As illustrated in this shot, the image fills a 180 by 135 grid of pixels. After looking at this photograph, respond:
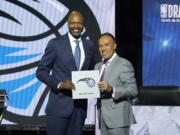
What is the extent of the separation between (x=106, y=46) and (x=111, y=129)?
0.70 metres

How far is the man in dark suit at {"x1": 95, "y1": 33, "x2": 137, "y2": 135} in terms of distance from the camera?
13.3 ft

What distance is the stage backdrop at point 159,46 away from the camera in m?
7.00

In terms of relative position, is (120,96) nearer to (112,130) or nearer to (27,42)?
(112,130)

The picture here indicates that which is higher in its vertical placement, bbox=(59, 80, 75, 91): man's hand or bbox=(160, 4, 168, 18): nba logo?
bbox=(160, 4, 168, 18): nba logo

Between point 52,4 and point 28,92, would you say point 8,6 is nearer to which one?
point 52,4

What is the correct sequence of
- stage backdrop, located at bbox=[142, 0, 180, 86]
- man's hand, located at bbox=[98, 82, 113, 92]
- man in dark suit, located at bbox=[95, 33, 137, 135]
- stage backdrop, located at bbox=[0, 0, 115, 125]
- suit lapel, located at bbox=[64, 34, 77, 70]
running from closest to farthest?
man's hand, located at bbox=[98, 82, 113, 92] < man in dark suit, located at bbox=[95, 33, 137, 135] < suit lapel, located at bbox=[64, 34, 77, 70] < stage backdrop, located at bbox=[0, 0, 115, 125] < stage backdrop, located at bbox=[142, 0, 180, 86]

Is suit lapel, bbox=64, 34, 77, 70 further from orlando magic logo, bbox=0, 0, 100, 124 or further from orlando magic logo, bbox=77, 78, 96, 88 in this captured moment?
orlando magic logo, bbox=0, 0, 100, 124

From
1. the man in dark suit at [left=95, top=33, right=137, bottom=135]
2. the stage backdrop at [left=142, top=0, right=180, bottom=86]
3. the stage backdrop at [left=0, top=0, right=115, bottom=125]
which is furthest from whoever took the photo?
the stage backdrop at [left=142, top=0, right=180, bottom=86]

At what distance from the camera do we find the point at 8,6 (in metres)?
6.94

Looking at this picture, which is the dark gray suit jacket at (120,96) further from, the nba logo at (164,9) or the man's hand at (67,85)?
the nba logo at (164,9)

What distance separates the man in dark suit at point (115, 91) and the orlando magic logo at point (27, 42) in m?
2.86

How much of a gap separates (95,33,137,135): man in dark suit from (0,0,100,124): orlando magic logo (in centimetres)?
286

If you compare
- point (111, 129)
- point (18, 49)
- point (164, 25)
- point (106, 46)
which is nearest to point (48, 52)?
point (106, 46)

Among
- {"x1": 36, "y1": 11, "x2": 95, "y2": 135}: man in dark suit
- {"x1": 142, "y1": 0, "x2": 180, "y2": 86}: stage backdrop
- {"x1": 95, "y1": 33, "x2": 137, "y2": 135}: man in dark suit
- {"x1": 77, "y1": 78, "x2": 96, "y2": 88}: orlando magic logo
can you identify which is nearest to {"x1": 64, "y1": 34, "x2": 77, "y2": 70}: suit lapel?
{"x1": 36, "y1": 11, "x2": 95, "y2": 135}: man in dark suit
